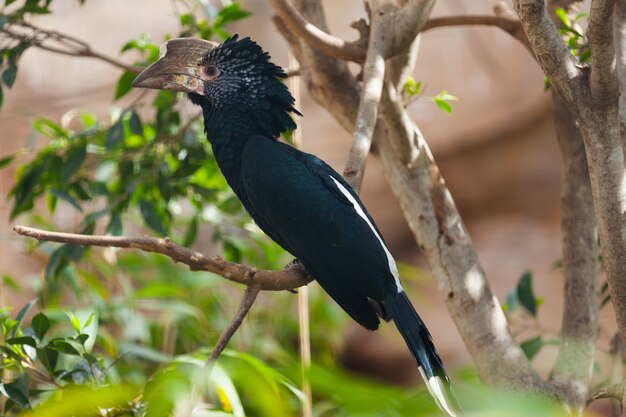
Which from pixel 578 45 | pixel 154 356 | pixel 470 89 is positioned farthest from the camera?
pixel 470 89

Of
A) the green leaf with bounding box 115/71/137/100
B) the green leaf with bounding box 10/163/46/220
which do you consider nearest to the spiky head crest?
the green leaf with bounding box 115/71/137/100

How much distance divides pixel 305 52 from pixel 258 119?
25 cm

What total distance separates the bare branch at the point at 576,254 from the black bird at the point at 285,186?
1.71 ft

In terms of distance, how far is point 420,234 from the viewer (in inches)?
76.7

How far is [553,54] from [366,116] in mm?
480

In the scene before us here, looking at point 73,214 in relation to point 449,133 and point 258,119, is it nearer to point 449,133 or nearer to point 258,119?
point 449,133

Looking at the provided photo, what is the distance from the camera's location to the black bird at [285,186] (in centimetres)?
167

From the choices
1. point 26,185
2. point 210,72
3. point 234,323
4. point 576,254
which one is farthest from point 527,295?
point 26,185

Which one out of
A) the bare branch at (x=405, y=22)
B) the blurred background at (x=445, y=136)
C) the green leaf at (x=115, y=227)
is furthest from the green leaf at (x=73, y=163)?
the blurred background at (x=445, y=136)

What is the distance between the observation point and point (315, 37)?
71.3 inches

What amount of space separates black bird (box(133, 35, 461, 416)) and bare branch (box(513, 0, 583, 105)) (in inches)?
21.2

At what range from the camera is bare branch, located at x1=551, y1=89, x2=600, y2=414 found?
195 cm

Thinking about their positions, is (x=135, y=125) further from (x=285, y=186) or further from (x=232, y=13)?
(x=285, y=186)

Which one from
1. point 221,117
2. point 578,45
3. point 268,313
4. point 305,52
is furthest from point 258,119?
point 268,313
